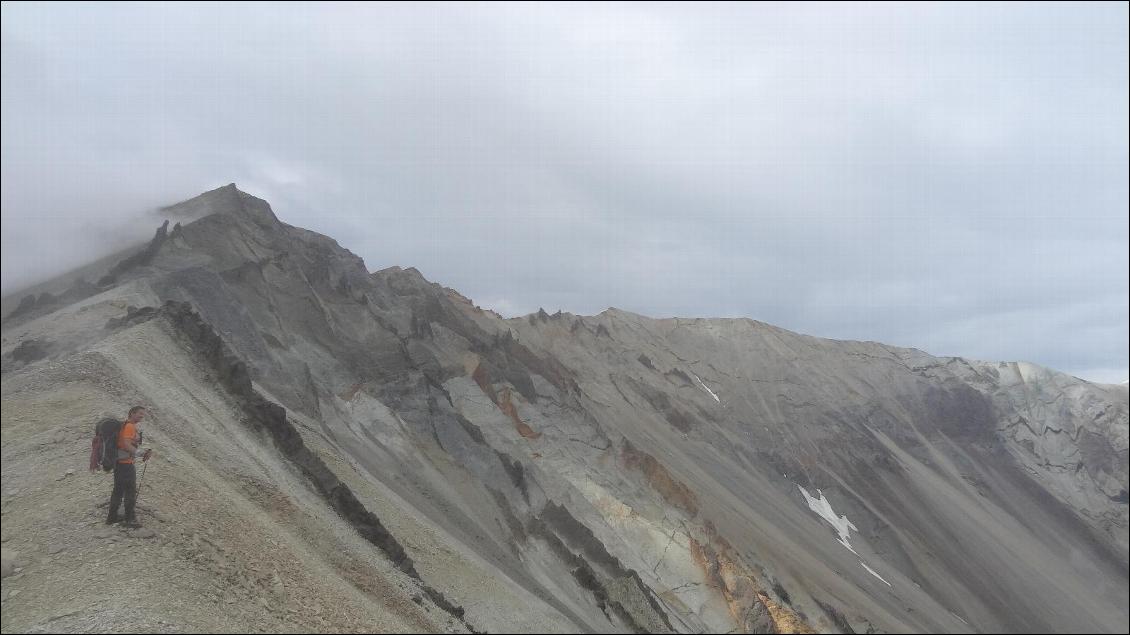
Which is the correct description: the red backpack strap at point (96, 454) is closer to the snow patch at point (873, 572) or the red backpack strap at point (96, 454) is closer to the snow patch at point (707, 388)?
the snow patch at point (873, 572)

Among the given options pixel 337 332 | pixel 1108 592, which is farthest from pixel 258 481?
pixel 1108 592

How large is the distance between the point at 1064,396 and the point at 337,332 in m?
129

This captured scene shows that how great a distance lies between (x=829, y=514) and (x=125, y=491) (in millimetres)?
73868

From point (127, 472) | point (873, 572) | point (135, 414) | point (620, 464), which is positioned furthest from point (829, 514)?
point (135, 414)

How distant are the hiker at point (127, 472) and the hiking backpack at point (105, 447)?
0.20ft

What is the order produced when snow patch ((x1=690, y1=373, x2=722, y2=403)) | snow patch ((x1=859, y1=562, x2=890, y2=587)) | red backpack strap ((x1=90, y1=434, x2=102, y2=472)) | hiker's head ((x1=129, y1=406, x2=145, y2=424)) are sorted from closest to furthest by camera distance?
red backpack strap ((x1=90, y1=434, x2=102, y2=472))
hiker's head ((x1=129, y1=406, x2=145, y2=424))
snow patch ((x1=859, y1=562, x2=890, y2=587))
snow patch ((x1=690, y1=373, x2=722, y2=403))

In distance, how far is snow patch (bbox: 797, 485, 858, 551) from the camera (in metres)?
67.1

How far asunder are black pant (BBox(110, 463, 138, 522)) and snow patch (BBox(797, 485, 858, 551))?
67.8 meters

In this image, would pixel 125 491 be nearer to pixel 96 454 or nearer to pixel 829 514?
pixel 96 454

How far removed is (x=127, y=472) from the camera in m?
9.09

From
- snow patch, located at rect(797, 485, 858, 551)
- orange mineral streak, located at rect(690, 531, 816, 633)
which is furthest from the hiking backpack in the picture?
snow patch, located at rect(797, 485, 858, 551)

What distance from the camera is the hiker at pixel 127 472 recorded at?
29.4 feet

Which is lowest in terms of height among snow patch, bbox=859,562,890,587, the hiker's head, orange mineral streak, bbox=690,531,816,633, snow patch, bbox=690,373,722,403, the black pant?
snow patch, bbox=859,562,890,587

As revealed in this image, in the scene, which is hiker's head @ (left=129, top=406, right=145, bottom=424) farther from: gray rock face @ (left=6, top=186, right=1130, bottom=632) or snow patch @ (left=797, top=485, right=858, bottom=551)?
snow patch @ (left=797, top=485, right=858, bottom=551)
